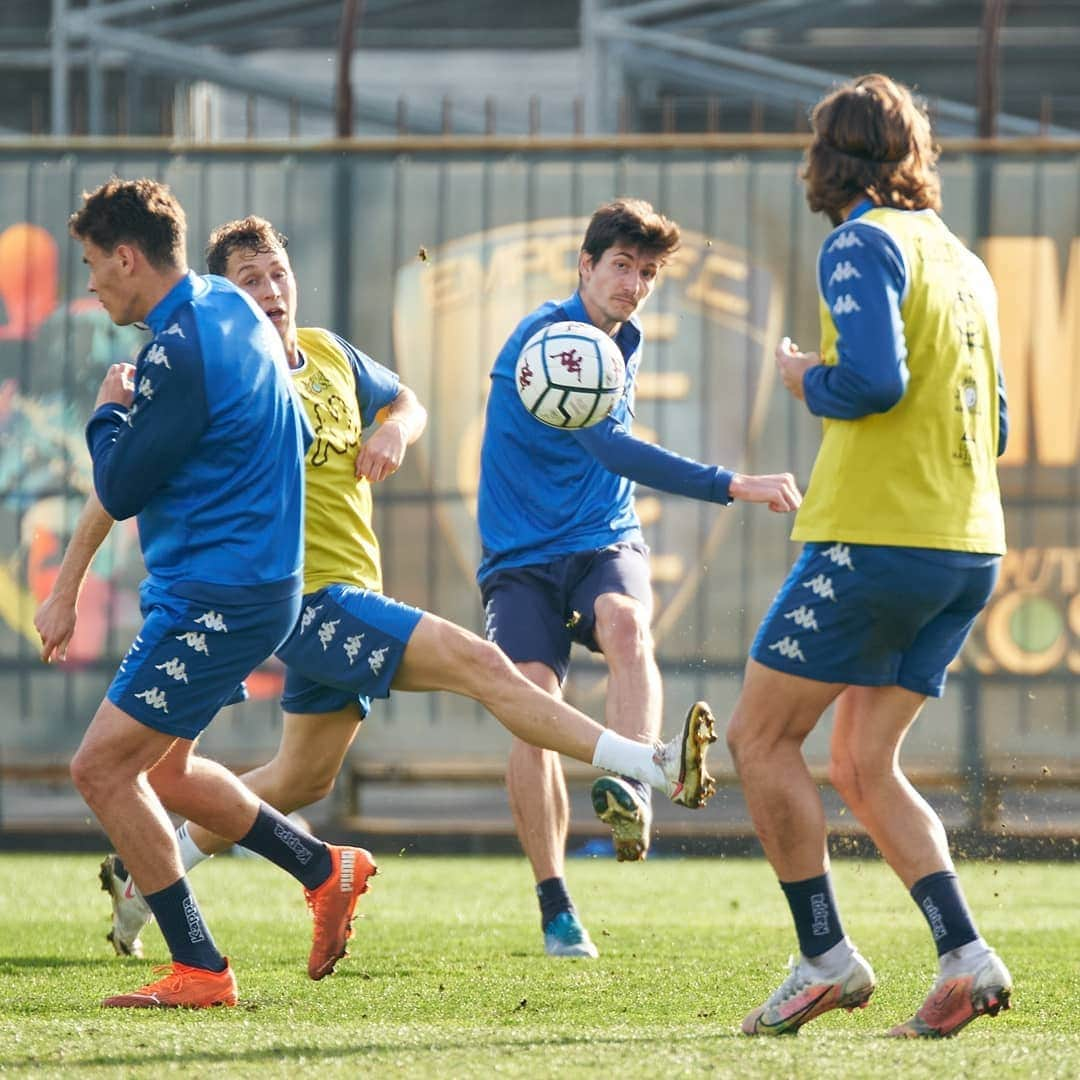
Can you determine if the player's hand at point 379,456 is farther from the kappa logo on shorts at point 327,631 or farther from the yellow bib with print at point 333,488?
the kappa logo on shorts at point 327,631

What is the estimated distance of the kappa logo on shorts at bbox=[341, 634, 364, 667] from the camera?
5328 millimetres

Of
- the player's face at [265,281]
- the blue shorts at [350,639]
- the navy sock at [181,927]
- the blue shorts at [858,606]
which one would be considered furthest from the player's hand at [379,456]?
the blue shorts at [858,606]

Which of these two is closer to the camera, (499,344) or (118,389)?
(118,389)

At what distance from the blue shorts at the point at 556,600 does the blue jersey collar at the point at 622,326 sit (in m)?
0.61

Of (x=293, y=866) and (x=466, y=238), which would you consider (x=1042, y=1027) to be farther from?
(x=466, y=238)

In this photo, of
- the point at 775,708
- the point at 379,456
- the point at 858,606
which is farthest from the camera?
the point at 379,456

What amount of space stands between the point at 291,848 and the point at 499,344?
5.43m

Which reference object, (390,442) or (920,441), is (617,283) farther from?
(920,441)

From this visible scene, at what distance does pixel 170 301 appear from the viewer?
4770 mm

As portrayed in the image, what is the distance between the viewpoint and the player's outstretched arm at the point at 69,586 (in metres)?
4.99

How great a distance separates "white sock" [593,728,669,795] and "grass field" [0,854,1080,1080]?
1.82 ft

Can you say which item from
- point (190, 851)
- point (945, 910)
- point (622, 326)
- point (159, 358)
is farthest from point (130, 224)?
point (945, 910)

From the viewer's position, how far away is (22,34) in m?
20.1

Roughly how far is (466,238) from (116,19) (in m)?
7.95
